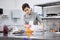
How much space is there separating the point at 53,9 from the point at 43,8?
1.32ft

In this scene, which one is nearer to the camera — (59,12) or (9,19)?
(59,12)

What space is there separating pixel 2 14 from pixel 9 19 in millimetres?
375

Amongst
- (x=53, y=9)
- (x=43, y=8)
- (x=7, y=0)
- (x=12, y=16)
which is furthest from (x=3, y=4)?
(x=53, y=9)

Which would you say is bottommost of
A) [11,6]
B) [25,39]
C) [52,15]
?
[25,39]

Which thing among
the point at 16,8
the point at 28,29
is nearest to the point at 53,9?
the point at 16,8

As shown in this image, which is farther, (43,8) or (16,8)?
(16,8)

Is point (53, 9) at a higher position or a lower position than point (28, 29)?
higher

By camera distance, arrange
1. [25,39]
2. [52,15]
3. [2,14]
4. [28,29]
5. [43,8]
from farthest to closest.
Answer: [2,14], [43,8], [52,15], [28,29], [25,39]

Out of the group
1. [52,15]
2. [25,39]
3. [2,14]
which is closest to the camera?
[25,39]

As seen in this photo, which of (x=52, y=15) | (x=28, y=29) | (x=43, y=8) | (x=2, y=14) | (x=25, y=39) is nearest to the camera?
(x=25, y=39)

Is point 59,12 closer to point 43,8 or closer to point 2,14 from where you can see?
point 43,8

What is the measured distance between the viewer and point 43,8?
199 inches

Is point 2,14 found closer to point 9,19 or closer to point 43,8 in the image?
point 9,19

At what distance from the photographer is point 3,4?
6293mm
